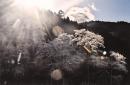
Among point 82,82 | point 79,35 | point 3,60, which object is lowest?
point 82,82

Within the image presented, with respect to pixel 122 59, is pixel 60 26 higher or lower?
higher

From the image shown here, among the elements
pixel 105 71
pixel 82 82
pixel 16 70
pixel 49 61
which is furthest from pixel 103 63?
pixel 16 70

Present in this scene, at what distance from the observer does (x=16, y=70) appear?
7194 cm

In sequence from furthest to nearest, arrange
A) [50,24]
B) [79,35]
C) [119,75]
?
[50,24] → [79,35] → [119,75]

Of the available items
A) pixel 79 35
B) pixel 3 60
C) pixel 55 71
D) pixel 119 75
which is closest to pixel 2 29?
pixel 3 60

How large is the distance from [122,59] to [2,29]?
29.9m

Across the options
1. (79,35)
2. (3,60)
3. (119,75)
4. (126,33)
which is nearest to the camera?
(3,60)

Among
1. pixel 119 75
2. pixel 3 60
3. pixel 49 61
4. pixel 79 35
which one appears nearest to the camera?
pixel 3 60

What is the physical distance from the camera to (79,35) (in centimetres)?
8906

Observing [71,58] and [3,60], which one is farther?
[71,58]

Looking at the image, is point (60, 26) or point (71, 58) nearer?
point (71, 58)

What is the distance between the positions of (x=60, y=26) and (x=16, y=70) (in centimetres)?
3110

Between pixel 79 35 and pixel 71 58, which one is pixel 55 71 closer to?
pixel 71 58

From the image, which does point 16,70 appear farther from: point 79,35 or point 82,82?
point 79,35
